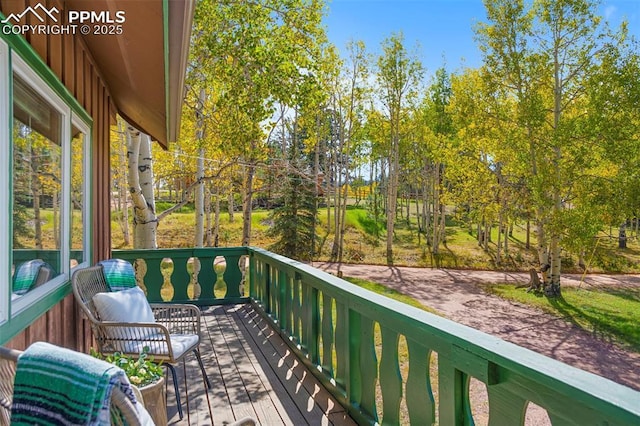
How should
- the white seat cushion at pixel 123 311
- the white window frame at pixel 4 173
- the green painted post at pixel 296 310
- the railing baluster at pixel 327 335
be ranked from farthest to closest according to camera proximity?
the green painted post at pixel 296 310, the railing baluster at pixel 327 335, the white seat cushion at pixel 123 311, the white window frame at pixel 4 173

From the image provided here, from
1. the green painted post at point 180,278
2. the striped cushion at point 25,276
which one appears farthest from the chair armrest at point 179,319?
the green painted post at point 180,278

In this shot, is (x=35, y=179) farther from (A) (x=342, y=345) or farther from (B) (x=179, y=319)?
(A) (x=342, y=345)

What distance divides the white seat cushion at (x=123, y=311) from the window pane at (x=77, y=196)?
44 cm

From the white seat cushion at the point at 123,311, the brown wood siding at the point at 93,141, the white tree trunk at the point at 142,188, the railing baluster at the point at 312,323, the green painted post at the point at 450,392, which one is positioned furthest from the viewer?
the white tree trunk at the point at 142,188

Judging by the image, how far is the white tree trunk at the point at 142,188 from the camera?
6648 mm

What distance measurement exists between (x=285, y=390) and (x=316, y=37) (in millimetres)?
6906

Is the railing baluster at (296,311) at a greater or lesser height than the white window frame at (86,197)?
lesser

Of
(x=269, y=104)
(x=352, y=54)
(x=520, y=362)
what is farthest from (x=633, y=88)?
(x=520, y=362)

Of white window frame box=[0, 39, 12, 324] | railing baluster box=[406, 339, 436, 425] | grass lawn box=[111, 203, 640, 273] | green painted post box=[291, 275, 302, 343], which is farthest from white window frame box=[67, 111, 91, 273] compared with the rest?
grass lawn box=[111, 203, 640, 273]

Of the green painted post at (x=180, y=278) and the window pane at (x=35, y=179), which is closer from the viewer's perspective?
the window pane at (x=35, y=179)

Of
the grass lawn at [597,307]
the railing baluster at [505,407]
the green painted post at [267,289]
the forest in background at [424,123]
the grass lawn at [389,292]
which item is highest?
the forest in background at [424,123]

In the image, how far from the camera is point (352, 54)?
16250mm

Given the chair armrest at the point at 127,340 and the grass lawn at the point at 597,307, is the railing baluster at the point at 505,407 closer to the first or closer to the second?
the chair armrest at the point at 127,340

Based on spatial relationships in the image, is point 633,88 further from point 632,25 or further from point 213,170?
point 213,170
